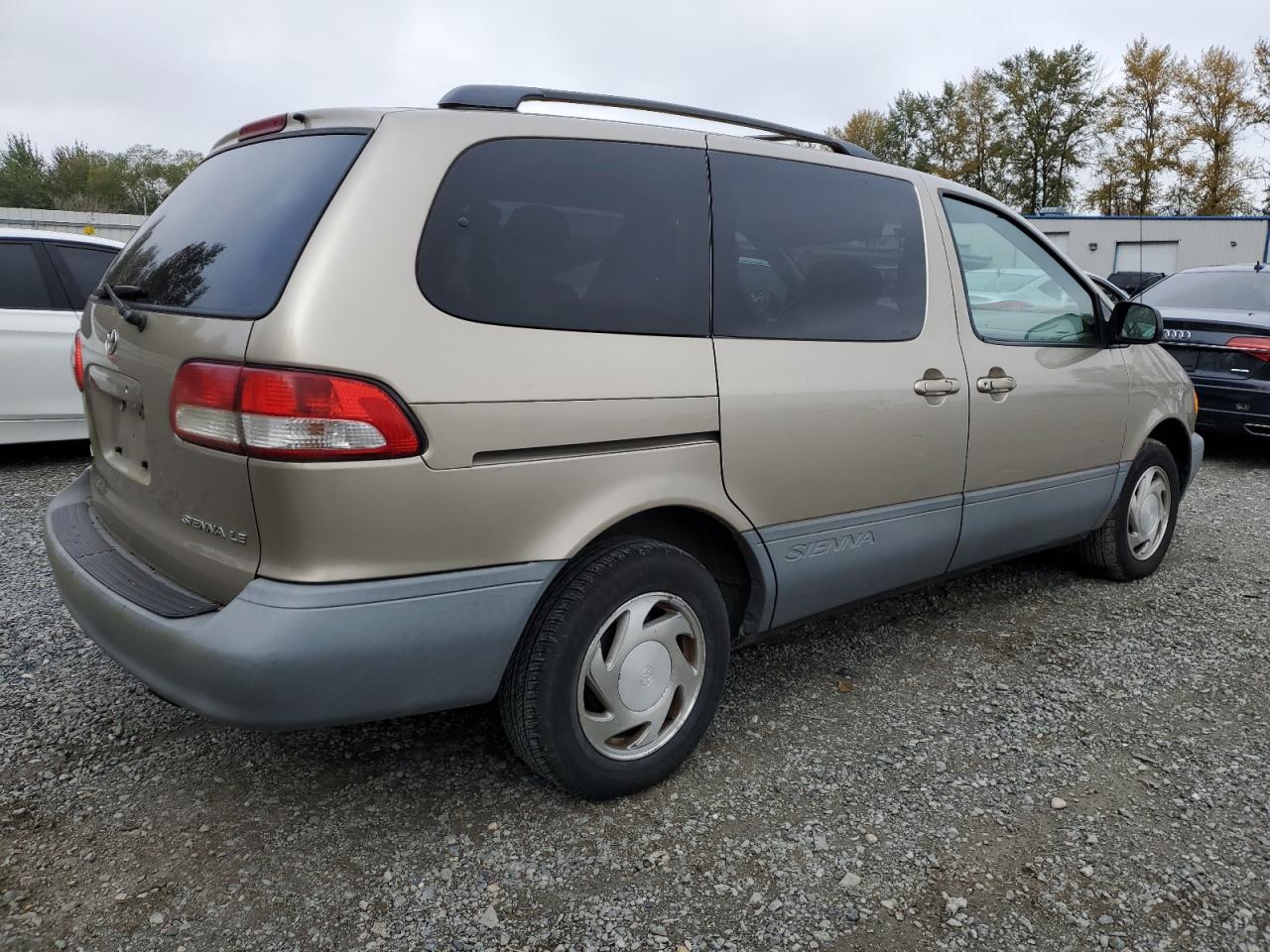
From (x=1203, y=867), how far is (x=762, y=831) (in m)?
1.07

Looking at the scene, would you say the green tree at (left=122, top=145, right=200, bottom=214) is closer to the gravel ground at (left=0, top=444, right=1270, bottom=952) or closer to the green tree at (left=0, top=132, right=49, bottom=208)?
the green tree at (left=0, top=132, right=49, bottom=208)

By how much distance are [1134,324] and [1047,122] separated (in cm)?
4613

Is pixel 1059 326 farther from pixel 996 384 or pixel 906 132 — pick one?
pixel 906 132

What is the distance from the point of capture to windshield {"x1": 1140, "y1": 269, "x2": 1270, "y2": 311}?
7.75 m

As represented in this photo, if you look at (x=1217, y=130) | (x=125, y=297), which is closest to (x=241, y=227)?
(x=125, y=297)

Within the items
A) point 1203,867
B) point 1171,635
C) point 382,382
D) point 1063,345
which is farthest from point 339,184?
point 1171,635

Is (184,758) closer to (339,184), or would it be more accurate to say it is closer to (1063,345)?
(339,184)

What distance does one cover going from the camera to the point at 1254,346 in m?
7.12

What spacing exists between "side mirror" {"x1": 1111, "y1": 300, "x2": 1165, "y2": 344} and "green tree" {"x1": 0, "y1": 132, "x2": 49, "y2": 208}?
60476 millimetres

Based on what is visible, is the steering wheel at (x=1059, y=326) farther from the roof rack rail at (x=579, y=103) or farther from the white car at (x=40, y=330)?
the white car at (x=40, y=330)

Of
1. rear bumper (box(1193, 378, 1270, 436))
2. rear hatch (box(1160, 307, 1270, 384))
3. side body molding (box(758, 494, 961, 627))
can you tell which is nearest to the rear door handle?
side body molding (box(758, 494, 961, 627))

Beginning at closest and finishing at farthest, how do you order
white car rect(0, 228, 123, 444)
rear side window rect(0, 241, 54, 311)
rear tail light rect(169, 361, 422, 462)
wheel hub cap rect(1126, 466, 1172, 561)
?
rear tail light rect(169, 361, 422, 462) < wheel hub cap rect(1126, 466, 1172, 561) < white car rect(0, 228, 123, 444) < rear side window rect(0, 241, 54, 311)

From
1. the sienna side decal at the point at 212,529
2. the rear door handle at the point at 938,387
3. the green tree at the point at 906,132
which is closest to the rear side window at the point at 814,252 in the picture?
the rear door handle at the point at 938,387

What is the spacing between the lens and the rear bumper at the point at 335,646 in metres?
2.01
